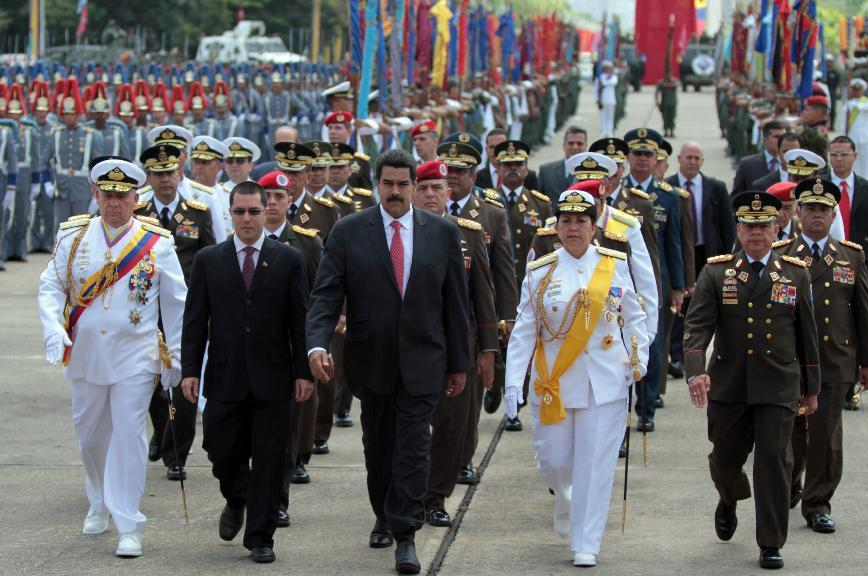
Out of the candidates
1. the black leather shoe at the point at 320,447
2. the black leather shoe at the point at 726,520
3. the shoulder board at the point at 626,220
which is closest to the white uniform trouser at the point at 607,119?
the black leather shoe at the point at 320,447

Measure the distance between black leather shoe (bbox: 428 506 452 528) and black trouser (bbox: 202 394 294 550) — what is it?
40.4 inches

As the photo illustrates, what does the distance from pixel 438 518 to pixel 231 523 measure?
110 centimetres

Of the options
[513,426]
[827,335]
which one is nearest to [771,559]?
[827,335]

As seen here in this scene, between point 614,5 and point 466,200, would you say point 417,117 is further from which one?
point 614,5

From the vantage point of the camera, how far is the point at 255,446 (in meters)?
8.35

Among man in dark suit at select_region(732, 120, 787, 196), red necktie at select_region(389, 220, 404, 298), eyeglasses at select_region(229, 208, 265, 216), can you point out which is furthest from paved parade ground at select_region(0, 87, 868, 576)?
man in dark suit at select_region(732, 120, 787, 196)

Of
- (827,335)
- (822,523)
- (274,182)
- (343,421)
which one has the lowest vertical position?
(343,421)

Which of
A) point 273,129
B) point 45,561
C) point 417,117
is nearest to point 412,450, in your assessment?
point 45,561

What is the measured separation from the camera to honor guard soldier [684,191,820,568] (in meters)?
8.38

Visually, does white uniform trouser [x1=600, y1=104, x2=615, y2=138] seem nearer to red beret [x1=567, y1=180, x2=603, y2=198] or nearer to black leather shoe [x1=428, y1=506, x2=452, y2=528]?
red beret [x1=567, y1=180, x2=603, y2=198]

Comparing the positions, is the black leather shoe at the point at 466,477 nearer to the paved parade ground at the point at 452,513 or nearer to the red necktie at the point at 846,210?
the paved parade ground at the point at 452,513

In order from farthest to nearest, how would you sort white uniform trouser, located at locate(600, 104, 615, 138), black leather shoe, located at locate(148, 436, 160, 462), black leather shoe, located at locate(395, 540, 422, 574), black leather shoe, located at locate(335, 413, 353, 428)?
white uniform trouser, located at locate(600, 104, 615, 138) → black leather shoe, located at locate(335, 413, 353, 428) → black leather shoe, located at locate(148, 436, 160, 462) → black leather shoe, located at locate(395, 540, 422, 574)

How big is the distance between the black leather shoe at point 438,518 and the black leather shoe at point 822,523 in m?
1.79

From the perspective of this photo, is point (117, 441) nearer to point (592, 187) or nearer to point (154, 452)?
point (154, 452)
